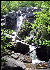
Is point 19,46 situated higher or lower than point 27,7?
lower

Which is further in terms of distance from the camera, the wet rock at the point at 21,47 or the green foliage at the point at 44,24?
the wet rock at the point at 21,47

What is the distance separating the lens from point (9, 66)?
5.46m

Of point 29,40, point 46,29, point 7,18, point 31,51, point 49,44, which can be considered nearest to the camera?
point 49,44

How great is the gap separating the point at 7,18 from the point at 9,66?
9845 mm

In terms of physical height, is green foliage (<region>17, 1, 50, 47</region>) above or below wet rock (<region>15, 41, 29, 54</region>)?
above

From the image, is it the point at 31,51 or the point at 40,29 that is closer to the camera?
the point at 40,29

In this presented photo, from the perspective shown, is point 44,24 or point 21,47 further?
point 21,47

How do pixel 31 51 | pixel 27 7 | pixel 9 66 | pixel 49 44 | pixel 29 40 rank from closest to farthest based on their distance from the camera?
pixel 9 66
pixel 49 44
pixel 31 51
pixel 29 40
pixel 27 7

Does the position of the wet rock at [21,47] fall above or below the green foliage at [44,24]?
below

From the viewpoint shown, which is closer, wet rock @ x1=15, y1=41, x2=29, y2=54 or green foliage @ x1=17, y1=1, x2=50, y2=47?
green foliage @ x1=17, y1=1, x2=50, y2=47

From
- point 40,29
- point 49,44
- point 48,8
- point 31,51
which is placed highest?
point 48,8

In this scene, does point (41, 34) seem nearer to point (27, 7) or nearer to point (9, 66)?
point (9, 66)

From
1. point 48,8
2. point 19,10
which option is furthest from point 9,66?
point 19,10

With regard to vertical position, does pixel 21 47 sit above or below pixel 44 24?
below
